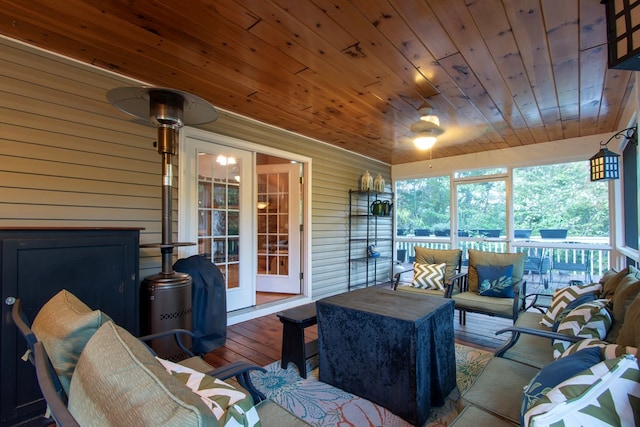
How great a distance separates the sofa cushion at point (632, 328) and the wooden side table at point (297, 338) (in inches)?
70.8

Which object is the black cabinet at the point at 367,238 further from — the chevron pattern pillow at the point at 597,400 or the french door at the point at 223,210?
the chevron pattern pillow at the point at 597,400

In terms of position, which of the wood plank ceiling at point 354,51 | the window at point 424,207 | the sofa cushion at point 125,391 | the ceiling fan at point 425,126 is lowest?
the sofa cushion at point 125,391

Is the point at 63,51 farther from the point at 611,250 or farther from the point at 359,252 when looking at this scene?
the point at 611,250

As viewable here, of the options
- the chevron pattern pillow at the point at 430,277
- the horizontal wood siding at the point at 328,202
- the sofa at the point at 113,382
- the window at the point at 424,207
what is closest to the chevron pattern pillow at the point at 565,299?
the chevron pattern pillow at the point at 430,277

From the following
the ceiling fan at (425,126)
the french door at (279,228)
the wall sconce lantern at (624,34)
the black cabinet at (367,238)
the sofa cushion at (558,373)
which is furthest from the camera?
the black cabinet at (367,238)

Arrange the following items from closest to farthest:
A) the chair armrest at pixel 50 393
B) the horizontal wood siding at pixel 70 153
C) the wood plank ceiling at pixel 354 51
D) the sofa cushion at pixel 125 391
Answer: the sofa cushion at pixel 125 391
the chair armrest at pixel 50 393
the wood plank ceiling at pixel 354 51
the horizontal wood siding at pixel 70 153

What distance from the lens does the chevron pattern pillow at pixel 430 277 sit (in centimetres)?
372

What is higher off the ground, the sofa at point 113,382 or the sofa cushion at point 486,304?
the sofa at point 113,382

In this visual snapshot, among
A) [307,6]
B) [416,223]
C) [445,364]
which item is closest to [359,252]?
[416,223]

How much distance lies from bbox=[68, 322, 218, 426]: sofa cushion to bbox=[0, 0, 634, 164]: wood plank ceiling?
1.87 metres

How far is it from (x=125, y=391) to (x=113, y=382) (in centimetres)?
6

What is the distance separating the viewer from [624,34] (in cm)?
126

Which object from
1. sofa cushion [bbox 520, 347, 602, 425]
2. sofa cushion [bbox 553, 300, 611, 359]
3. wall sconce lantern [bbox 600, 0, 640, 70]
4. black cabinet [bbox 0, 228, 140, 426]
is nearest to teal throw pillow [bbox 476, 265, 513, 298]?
sofa cushion [bbox 553, 300, 611, 359]

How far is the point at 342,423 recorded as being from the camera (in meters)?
1.88
